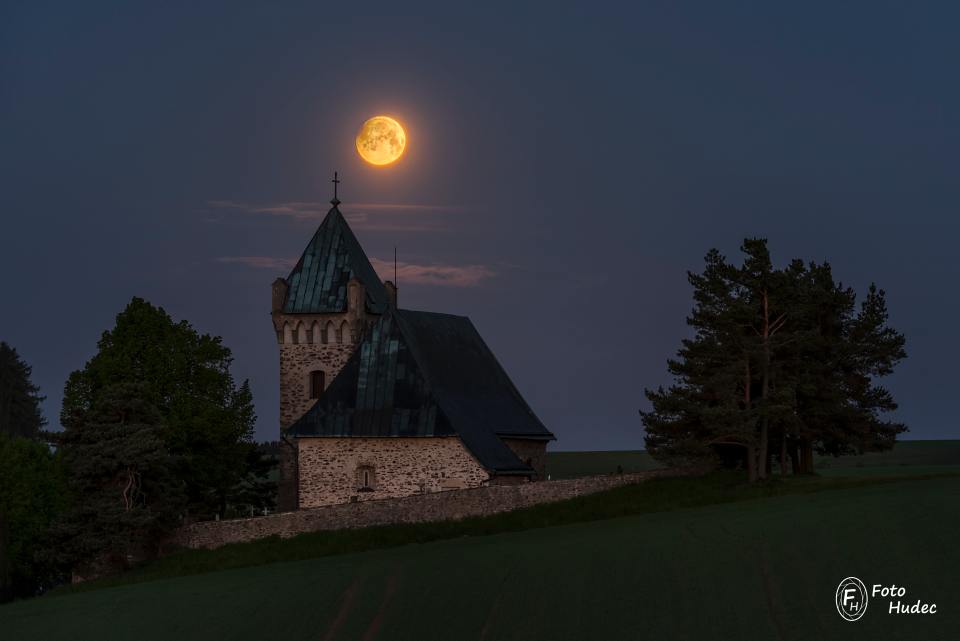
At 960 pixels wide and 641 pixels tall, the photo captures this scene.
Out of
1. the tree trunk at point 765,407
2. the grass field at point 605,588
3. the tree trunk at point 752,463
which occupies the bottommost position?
the grass field at point 605,588

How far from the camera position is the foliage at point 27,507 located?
190 ft

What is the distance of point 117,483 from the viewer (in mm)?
53969

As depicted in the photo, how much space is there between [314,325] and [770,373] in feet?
73.1

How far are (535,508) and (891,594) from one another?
75.4ft

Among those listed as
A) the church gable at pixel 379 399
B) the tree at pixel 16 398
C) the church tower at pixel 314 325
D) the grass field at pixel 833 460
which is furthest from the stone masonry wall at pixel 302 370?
the tree at pixel 16 398

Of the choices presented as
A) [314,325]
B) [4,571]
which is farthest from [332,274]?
[4,571]

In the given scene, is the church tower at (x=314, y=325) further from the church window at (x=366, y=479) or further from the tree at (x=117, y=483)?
the tree at (x=117, y=483)

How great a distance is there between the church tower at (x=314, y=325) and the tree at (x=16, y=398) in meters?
51.1

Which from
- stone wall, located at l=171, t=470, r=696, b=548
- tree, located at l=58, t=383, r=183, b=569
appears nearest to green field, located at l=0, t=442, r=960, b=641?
stone wall, located at l=171, t=470, r=696, b=548

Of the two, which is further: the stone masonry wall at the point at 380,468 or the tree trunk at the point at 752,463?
the stone masonry wall at the point at 380,468

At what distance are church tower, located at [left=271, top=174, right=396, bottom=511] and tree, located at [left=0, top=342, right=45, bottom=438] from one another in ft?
168

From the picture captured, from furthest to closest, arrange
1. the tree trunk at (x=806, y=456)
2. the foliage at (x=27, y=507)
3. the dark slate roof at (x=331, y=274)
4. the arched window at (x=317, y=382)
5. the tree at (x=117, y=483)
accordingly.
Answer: the dark slate roof at (x=331, y=274), the arched window at (x=317, y=382), the foliage at (x=27, y=507), the tree trunk at (x=806, y=456), the tree at (x=117, y=483)

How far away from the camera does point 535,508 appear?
51469 millimetres

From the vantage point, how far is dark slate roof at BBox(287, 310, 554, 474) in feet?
188
